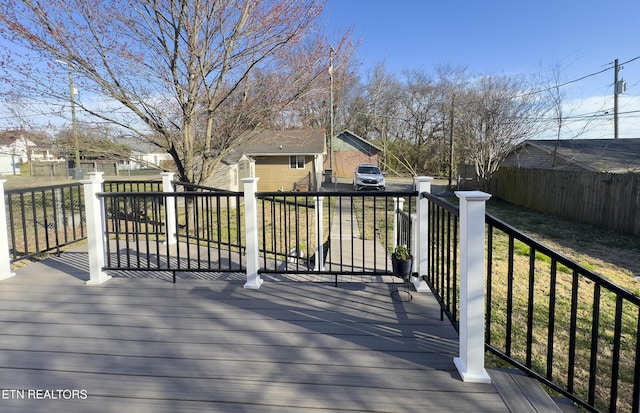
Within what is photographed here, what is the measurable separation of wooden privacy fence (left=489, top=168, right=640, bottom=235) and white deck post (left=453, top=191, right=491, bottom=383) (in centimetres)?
850

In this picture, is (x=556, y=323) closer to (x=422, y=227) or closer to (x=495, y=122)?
(x=422, y=227)

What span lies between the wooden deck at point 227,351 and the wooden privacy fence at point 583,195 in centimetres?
798

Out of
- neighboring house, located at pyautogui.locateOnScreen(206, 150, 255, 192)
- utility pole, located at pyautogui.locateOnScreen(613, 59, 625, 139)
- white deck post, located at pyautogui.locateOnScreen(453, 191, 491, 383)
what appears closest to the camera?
white deck post, located at pyautogui.locateOnScreen(453, 191, 491, 383)

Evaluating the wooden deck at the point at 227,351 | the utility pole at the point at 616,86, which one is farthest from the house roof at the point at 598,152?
the wooden deck at the point at 227,351

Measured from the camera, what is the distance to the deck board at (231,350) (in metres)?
1.66

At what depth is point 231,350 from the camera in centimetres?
210

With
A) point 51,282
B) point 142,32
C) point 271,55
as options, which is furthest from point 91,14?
point 51,282

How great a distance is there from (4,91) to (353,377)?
21.0ft

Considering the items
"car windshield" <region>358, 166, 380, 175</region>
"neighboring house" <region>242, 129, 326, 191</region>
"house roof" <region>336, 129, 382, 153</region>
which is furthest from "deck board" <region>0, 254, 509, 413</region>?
"house roof" <region>336, 129, 382, 153</region>

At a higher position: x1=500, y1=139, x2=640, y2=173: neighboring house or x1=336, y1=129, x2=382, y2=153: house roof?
x1=336, y1=129, x2=382, y2=153: house roof

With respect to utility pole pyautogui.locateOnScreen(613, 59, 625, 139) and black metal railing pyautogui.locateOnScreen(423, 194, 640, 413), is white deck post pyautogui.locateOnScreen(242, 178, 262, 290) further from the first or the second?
utility pole pyautogui.locateOnScreen(613, 59, 625, 139)

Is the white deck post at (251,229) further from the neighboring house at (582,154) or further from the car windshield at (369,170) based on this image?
the car windshield at (369,170)

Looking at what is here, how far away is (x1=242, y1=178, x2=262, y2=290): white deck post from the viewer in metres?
3.09

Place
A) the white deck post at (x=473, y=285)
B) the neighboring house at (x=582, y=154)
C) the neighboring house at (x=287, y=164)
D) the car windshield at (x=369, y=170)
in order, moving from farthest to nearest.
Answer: the car windshield at (x=369, y=170)
the neighboring house at (x=287, y=164)
the neighboring house at (x=582, y=154)
the white deck post at (x=473, y=285)
